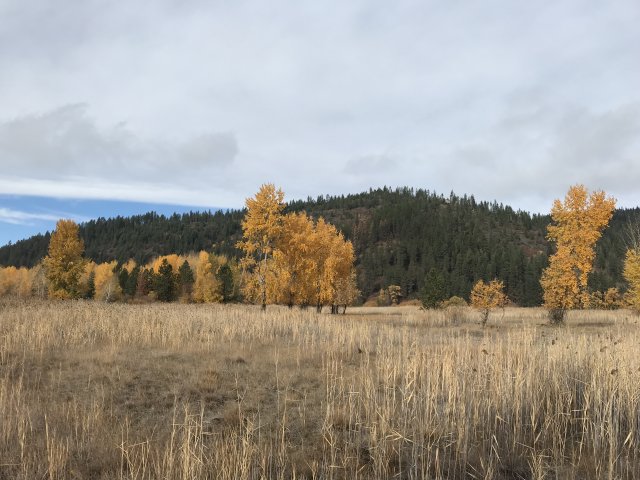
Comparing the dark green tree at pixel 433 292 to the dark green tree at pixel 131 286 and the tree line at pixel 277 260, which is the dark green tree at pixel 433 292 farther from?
the dark green tree at pixel 131 286

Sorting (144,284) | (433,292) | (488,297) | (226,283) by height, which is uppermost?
(488,297)

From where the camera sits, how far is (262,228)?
2762 cm

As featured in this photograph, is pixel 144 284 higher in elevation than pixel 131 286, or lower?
higher

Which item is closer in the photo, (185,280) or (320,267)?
(320,267)

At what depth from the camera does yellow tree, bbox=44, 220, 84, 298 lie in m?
39.4

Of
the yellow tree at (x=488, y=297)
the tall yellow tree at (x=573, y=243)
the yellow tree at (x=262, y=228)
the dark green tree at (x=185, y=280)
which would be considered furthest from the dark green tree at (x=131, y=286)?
the tall yellow tree at (x=573, y=243)

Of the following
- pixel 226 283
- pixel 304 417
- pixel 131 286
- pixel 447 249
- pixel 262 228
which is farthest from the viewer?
pixel 447 249

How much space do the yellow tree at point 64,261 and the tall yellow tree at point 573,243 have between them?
1633 inches

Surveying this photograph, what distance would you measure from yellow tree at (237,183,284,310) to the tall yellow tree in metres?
18.1

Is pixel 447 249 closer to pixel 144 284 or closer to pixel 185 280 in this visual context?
pixel 185 280

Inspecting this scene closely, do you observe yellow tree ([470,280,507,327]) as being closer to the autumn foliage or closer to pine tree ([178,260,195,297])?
the autumn foliage

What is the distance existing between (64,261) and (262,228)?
82.0ft

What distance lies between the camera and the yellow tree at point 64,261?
39406 millimetres


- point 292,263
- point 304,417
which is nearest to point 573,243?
point 292,263
